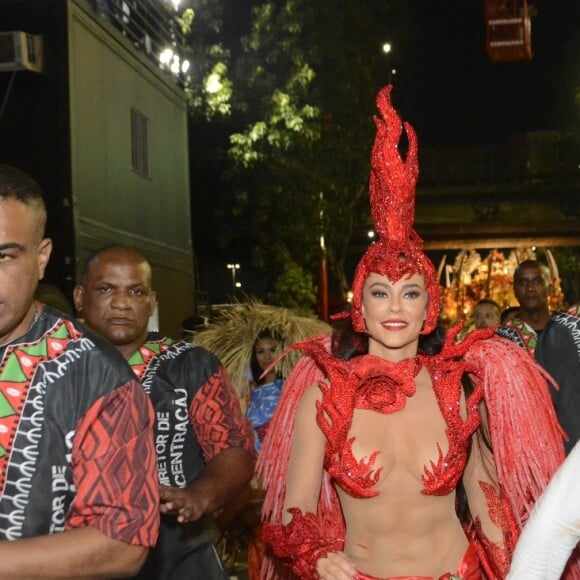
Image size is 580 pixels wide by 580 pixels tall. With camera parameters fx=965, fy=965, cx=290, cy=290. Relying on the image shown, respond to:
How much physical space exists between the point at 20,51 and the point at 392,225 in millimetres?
8554

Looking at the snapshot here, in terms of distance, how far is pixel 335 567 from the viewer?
3.23 m

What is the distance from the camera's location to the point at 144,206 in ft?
48.6

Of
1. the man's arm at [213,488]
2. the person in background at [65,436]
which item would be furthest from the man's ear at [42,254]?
the man's arm at [213,488]

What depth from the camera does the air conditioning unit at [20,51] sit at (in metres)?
11.3

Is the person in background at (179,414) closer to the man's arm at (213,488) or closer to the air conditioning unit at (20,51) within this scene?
the man's arm at (213,488)

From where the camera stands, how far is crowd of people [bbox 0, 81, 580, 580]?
242 centimetres

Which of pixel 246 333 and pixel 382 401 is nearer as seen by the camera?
pixel 382 401

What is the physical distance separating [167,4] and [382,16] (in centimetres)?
932

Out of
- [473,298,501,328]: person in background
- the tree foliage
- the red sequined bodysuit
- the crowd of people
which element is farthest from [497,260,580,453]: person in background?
the tree foliage

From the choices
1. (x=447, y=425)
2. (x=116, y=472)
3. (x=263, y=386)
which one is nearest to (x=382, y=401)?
(x=447, y=425)

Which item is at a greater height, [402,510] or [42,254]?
[42,254]

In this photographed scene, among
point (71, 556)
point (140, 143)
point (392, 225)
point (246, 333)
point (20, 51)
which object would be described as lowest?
point (71, 556)

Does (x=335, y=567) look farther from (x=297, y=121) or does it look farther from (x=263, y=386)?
(x=297, y=121)

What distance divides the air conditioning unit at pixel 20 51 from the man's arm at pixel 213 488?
8.43 meters
